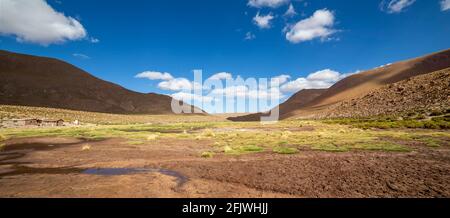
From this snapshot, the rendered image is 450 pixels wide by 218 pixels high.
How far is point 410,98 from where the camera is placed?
5472 cm

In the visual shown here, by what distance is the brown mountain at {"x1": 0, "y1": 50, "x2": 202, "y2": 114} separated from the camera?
99062mm

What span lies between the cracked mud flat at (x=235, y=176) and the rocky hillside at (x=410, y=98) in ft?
138

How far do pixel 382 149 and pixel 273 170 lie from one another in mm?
8521

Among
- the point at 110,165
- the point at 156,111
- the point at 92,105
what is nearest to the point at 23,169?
the point at 110,165

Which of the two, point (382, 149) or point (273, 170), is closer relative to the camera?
point (273, 170)

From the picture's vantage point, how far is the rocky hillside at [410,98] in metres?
47.3

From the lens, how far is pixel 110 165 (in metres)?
11.9

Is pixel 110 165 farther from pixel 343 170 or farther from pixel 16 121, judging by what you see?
pixel 16 121

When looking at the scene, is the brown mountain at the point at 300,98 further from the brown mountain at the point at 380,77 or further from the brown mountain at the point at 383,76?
the brown mountain at the point at 383,76

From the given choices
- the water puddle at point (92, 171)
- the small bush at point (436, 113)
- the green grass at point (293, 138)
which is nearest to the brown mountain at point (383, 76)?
the small bush at point (436, 113)

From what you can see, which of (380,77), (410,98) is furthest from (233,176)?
(380,77)

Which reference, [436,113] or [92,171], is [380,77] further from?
[92,171]

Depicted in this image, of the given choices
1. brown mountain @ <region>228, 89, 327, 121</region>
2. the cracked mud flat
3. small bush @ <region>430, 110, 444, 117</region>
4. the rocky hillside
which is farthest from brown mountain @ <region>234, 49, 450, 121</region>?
the cracked mud flat

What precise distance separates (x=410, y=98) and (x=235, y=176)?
2372 inches
